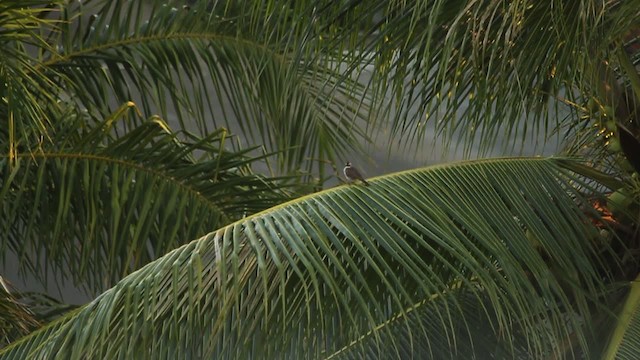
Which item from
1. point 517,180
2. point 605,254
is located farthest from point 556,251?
point 605,254

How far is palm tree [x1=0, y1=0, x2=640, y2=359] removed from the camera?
2650 millimetres

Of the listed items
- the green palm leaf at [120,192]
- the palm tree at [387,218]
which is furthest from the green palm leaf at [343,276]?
the green palm leaf at [120,192]

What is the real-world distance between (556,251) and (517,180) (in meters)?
0.28

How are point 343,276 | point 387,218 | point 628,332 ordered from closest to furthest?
point 343,276, point 387,218, point 628,332

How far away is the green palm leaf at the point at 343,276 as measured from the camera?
2.58 m

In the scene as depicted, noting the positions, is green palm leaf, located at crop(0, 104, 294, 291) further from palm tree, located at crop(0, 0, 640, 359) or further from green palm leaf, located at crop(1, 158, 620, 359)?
green palm leaf, located at crop(1, 158, 620, 359)

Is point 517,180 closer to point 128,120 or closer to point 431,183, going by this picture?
point 431,183

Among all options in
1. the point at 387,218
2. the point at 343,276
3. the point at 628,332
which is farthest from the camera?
the point at 628,332

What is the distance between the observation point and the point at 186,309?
2.61 m

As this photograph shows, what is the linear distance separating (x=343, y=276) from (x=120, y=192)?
2.06 m

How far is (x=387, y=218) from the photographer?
2852 mm

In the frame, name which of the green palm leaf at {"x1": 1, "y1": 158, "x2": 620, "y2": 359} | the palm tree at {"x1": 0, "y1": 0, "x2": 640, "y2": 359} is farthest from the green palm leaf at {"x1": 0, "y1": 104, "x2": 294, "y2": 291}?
the green palm leaf at {"x1": 1, "y1": 158, "x2": 620, "y2": 359}

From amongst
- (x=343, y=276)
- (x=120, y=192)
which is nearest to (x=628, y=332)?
(x=343, y=276)

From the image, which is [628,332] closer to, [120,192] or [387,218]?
[387,218]
